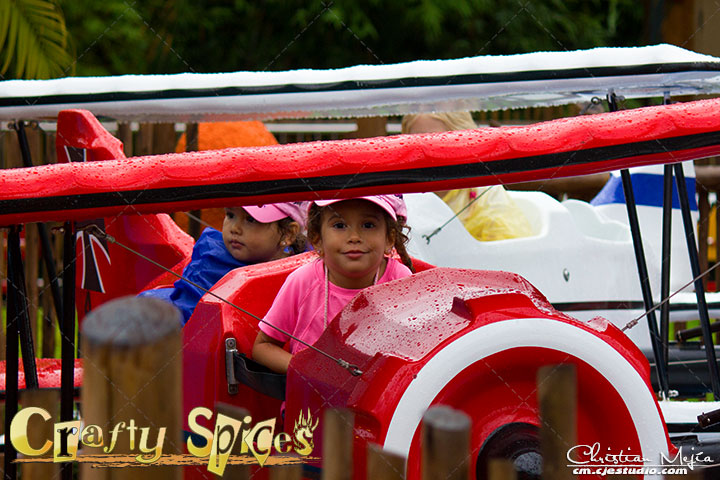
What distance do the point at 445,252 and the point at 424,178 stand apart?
159cm

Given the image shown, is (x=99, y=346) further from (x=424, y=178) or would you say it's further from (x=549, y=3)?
(x=549, y=3)

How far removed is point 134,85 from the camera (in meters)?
2.88

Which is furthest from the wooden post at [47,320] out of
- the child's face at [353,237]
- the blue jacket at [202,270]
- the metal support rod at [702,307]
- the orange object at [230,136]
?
the metal support rod at [702,307]

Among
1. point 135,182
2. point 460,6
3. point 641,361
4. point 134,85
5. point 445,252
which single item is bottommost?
point 641,361

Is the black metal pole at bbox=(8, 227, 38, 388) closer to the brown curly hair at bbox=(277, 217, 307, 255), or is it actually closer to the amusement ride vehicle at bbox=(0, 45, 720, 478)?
the amusement ride vehicle at bbox=(0, 45, 720, 478)

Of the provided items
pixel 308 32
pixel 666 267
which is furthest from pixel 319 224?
pixel 308 32

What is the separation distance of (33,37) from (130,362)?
4931mm

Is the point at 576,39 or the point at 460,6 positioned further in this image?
the point at 576,39

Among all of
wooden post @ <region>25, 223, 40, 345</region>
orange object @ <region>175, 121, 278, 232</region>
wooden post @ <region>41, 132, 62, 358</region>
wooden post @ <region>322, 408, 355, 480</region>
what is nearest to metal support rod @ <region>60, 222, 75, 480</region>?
wooden post @ <region>322, 408, 355, 480</region>

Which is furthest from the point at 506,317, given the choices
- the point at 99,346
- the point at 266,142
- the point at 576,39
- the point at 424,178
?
the point at 576,39

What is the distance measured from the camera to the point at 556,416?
925 mm

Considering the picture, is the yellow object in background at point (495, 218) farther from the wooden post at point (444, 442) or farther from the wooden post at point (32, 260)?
the wooden post at point (444, 442)

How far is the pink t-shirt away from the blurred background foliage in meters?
6.32

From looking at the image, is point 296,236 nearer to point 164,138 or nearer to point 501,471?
point 501,471
